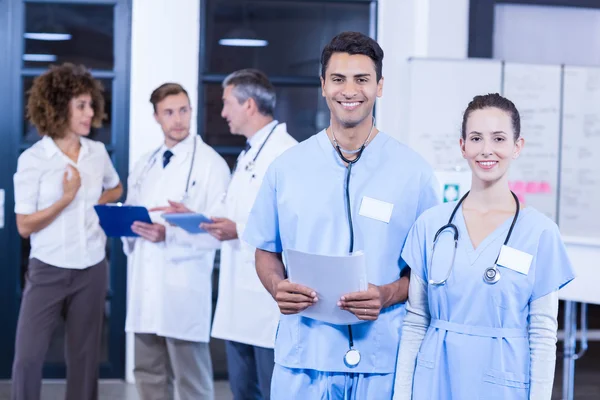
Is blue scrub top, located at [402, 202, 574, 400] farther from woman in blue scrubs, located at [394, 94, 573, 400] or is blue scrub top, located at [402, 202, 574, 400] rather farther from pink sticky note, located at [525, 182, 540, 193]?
pink sticky note, located at [525, 182, 540, 193]

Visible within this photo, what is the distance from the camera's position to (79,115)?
11.4 feet

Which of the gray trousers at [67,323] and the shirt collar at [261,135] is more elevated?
the shirt collar at [261,135]

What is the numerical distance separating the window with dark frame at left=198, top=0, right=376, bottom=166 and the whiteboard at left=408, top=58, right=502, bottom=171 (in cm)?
49

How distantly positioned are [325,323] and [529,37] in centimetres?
372

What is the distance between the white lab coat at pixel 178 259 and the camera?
3357mm

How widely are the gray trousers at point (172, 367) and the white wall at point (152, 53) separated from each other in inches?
53.1

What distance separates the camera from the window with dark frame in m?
4.71

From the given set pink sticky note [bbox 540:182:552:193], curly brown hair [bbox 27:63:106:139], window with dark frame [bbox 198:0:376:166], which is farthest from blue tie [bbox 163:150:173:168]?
pink sticky note [bbox 540:182:552:193]

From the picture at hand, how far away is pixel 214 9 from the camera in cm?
473

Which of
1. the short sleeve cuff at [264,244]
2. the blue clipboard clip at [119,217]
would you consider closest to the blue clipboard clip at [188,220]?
the blue clipboard clip at [119,217]

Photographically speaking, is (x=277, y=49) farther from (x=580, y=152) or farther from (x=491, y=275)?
(x=491, y=275)

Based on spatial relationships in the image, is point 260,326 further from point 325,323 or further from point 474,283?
point 474,283

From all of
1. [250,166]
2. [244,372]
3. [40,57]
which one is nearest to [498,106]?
[250,166]

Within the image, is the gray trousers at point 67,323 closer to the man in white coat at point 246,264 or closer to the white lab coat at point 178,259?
the white lab coat at point 178,259
